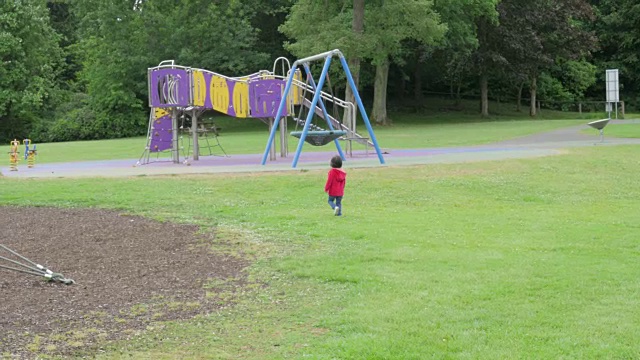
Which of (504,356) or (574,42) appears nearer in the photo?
(504,356)

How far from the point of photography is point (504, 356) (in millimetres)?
5777

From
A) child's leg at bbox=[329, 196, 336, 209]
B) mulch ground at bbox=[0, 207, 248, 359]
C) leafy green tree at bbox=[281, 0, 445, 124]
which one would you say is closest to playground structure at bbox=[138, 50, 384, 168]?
child's leg at bbox=[329, 196, 336, 209]

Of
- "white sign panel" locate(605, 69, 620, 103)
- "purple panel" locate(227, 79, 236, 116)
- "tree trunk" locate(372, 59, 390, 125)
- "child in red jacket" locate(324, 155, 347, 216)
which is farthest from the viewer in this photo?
"tree trunk" locate(372, 59, 390, 125)

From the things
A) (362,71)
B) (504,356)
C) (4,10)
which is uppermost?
(4,10)

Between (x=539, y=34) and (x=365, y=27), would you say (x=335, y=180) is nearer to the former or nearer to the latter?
(x=365, y=27)

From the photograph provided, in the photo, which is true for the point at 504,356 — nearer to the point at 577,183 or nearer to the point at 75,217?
the point at 75,217

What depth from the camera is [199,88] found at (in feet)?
76.8

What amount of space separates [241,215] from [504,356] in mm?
7932

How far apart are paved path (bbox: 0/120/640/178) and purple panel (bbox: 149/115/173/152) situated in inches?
36.7

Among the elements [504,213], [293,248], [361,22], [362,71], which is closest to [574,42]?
[362,71]

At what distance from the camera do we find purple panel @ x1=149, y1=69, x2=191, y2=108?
2306 centimetres

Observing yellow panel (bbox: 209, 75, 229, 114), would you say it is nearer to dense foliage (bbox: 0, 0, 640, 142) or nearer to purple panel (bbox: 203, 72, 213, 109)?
purple panel (bbox: 203, 72, 213, 109)

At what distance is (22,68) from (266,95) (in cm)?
3509

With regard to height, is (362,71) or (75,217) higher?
(362,71)
